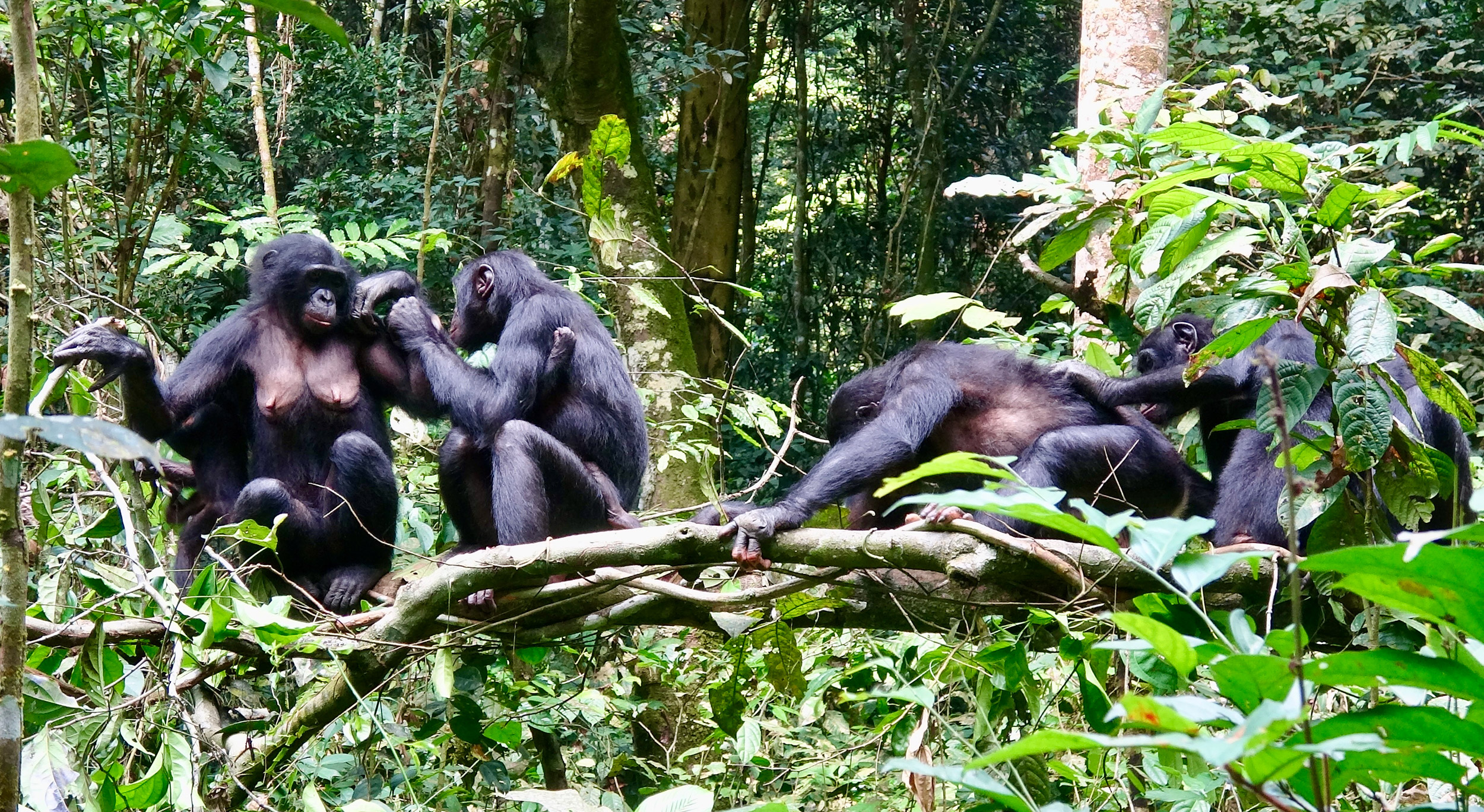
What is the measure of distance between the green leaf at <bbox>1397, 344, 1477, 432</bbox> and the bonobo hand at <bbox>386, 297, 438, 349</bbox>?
3546 millimetres

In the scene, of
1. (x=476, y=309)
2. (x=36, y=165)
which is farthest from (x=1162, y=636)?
(x=476, y=309)

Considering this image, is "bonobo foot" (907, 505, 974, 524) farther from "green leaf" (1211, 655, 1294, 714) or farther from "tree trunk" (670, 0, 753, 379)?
"tree trunk" (670, 0, 753, 379)

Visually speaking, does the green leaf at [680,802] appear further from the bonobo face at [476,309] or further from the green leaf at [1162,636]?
the bonobo face at [476,309]

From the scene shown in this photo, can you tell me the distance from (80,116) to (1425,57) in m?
10.8

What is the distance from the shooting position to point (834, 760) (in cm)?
514

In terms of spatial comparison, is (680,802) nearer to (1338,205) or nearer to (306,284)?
(1338,205)

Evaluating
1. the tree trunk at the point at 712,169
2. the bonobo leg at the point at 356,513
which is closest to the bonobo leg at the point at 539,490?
the bonobo leg at the point at 356,513

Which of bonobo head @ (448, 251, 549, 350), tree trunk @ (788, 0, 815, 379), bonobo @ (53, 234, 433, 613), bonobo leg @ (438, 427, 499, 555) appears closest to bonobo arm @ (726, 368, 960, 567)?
bonobo leg @ (438, 427, 499, 555)

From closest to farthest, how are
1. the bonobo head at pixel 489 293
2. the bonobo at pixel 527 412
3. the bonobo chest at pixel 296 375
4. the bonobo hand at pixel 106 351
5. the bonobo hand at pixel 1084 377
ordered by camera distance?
the bonobo hand at pixel 106 351
the bonobo at pixel 527 412
the bonobo hand at pixel 1084 377
the bonobo chest at pixel 296 375
the bonobo head at pixel 489 293

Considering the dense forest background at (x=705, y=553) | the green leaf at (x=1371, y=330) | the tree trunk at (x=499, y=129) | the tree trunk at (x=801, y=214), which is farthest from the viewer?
the tree trunk at (x=801, y=214)

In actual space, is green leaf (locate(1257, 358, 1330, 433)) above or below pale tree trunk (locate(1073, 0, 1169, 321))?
below

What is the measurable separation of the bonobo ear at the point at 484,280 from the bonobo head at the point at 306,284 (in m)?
0.55

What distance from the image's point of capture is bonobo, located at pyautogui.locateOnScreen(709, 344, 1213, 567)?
4.42m

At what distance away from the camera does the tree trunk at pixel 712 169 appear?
8.93 m
